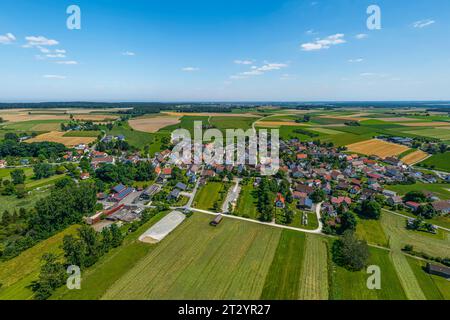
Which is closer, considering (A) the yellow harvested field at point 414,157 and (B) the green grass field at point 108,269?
(B) the green grass field at point 108,269

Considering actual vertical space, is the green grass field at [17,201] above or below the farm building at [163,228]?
above

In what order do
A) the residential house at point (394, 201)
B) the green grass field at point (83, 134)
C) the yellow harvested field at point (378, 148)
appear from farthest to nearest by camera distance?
the green grass field at point (83, 134)
the yellow harvested field at point (378, 148)
the residential house at point (394, 201)

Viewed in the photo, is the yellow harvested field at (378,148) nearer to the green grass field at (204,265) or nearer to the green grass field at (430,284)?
the green grass field at (430,284)

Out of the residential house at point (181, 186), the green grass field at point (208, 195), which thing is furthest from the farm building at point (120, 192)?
the green grass field at point (208, 195)

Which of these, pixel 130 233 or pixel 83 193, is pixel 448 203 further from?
pixel 83 193

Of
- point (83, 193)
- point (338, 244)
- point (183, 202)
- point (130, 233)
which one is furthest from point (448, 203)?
point (83, 193)

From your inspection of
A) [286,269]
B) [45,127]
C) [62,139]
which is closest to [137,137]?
[62,139]

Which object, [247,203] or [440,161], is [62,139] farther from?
[440,161]
